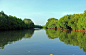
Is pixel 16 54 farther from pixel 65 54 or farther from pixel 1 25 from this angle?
pixel 1 25

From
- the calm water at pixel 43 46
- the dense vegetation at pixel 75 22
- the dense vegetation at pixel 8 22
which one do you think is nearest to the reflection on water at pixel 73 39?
the calm water at pixel 43 46

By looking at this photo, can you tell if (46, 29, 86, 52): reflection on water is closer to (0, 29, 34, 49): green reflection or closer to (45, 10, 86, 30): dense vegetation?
(0, 29, 34, 49): green reflection

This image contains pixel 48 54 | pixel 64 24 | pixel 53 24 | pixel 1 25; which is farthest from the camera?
pixel 53 24

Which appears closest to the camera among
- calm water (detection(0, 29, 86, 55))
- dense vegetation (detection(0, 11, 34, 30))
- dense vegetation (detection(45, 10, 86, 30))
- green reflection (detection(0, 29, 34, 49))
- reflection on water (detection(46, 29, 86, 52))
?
calm water (detection(0, 29, 86, 55))

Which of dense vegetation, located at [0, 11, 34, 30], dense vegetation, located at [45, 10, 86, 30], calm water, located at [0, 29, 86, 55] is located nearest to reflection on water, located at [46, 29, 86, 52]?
calm water, located at [0, 29, 86, 55]

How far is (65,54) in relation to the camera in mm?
8664

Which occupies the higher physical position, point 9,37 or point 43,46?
point 9,37

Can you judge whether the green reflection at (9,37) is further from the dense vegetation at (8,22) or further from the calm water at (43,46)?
the dense vegetation at (8,22)

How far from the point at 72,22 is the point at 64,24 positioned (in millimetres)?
11901

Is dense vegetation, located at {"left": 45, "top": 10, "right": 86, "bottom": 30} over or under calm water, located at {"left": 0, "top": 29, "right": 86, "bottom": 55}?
over

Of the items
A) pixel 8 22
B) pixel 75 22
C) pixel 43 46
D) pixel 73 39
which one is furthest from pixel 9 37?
pixel 75 22

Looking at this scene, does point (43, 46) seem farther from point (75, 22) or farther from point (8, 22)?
point (75, 22)

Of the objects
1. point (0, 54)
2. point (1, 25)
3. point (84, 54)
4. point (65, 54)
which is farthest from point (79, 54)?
point (1, 25)

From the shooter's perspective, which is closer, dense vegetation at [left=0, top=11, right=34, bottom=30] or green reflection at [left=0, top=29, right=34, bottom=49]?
green reflection at [left=0, top=29, right=34, bottom=49]
